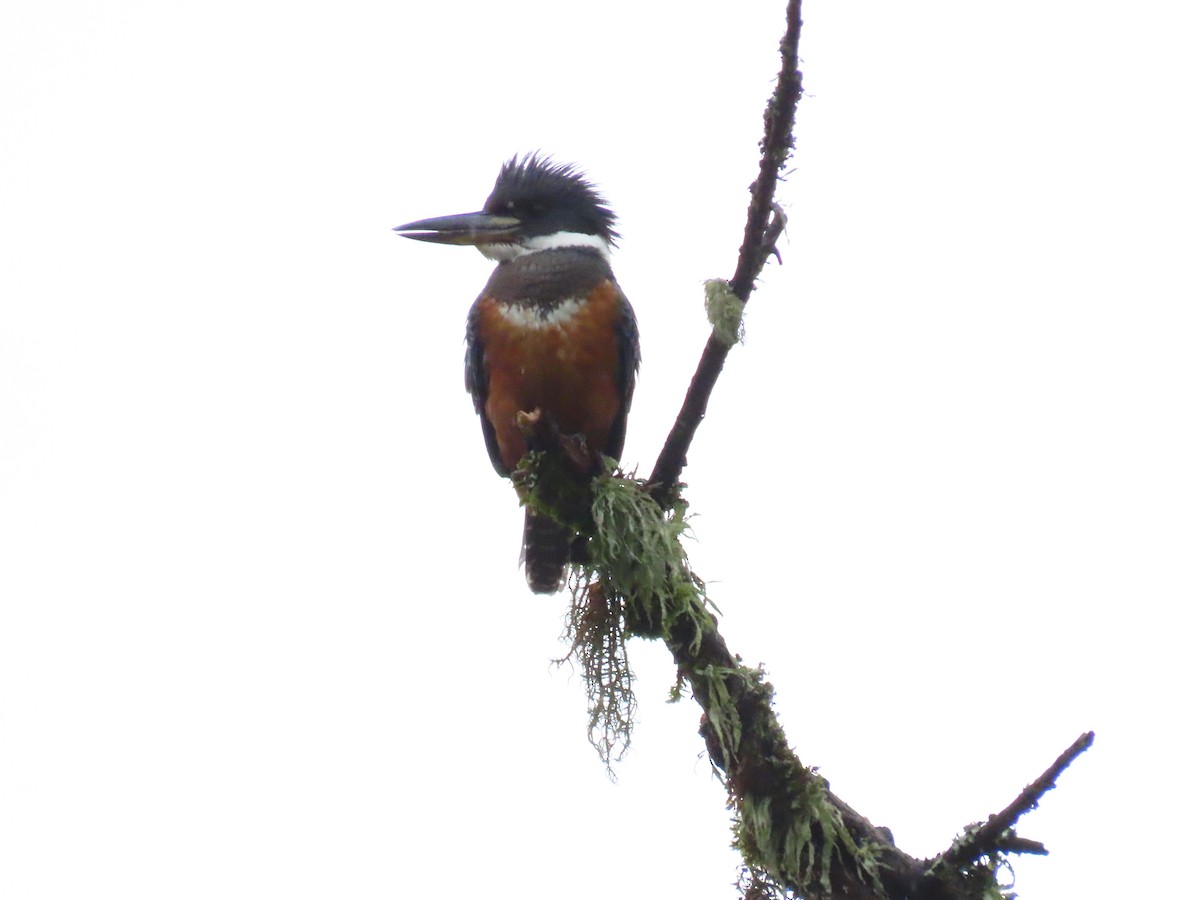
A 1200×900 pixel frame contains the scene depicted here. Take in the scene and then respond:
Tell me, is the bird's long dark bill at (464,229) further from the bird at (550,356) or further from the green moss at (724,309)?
the green moss at (724,309)

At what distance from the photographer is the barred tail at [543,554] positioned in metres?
5.32

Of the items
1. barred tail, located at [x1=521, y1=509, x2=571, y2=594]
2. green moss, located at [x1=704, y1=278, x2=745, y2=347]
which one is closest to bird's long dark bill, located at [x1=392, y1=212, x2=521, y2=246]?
barred tail, located at [x1=521, y1=509, x2=571, y2=594]

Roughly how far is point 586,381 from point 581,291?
391 mm

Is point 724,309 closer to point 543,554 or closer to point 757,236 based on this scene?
point 757,236

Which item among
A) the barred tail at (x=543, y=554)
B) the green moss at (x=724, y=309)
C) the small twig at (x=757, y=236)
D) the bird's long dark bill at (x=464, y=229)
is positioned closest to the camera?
the small twig at (x=757, y=236)

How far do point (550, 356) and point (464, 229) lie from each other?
3.70ft

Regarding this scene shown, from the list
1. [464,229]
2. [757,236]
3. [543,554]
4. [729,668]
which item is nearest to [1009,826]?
[729,668]

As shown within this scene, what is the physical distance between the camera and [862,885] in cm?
386

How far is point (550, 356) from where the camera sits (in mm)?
5375

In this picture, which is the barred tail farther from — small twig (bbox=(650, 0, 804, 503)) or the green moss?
the green moss

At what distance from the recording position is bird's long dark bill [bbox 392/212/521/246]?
6.17m

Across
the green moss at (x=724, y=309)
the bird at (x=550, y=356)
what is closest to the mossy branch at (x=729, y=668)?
the green moss at (x=724, y=309)

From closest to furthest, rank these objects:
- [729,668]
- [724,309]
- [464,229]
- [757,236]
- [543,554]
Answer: [757,236] → [724,309] → [729,668] → [543,554] → [464,229]

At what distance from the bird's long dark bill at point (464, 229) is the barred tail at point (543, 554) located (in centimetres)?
148
